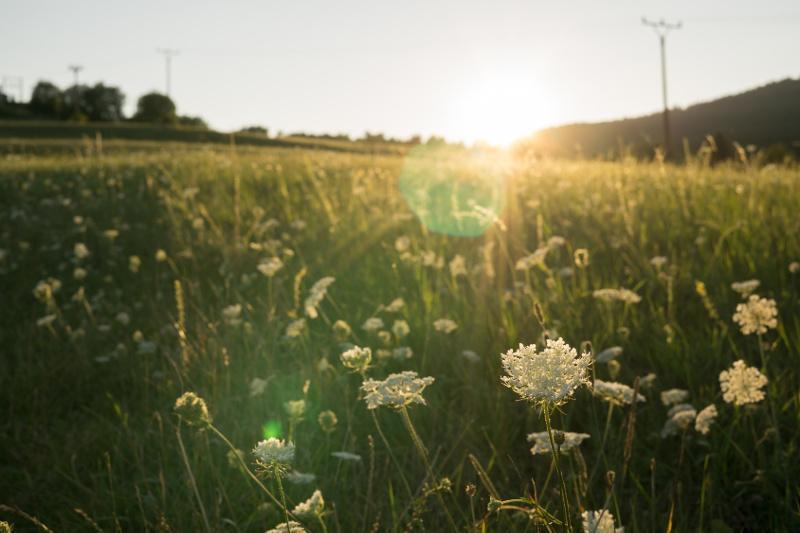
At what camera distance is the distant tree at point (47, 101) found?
217 ft

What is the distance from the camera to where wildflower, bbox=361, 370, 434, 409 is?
1120 mm

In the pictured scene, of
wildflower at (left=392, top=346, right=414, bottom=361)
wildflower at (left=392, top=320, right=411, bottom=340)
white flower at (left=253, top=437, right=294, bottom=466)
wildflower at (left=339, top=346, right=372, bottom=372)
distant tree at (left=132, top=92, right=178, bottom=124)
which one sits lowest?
wildflower at (left=392, top=346, right=414, bottom=361)

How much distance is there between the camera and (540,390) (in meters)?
0.83

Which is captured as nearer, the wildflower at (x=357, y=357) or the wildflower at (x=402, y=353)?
the wildflower at (x=357, y=357)

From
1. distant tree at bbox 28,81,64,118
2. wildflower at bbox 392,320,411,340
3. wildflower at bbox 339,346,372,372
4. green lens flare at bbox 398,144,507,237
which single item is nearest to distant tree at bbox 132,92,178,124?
distant tree at bbox 28,81,64,118

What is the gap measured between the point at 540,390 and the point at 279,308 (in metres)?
2.86

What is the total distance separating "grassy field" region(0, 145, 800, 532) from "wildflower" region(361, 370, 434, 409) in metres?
0.10

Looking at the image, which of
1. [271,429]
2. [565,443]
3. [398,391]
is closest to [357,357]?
[398,391]

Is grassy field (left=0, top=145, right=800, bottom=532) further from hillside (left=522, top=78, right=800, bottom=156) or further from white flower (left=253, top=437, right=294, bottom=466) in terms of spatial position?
hillside (left=522, top=78, right=800, bottom=156)

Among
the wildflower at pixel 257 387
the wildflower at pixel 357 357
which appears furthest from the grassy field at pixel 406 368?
the wildflower at pixel 357 357

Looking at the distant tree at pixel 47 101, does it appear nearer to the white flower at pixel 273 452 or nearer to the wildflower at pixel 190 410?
the wildflower at pixel 190 410

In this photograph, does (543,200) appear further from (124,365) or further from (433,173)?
(124,365)

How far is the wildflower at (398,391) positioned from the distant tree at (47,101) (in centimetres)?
A: 7302

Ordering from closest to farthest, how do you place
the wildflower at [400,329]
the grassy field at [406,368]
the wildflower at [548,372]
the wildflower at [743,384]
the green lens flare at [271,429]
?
1. the wildflower at [548,372]
2. the wildflower at [743,384]
3. the grassy field at [406,368]
4. the green lens flare at [271,429]
5. the wildflower at [400,329]
